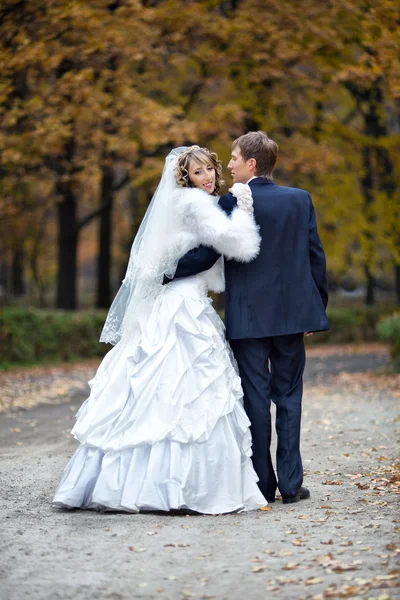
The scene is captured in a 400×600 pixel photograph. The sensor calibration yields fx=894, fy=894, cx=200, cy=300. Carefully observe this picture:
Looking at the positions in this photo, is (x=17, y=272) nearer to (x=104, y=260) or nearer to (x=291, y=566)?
(x=104, y=260)

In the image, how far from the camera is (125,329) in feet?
18.9

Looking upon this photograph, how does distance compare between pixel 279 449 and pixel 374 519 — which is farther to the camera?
pixel 279 449

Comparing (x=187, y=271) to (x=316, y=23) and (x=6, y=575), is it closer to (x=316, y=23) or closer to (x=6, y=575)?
(x=6, y=575)

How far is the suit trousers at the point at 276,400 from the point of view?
18.0 ft

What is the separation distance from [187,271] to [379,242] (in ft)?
49.6

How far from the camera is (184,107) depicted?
19.2m

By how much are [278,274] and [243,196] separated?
1.71 feet

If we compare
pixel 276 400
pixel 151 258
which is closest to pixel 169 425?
pixel 276 400

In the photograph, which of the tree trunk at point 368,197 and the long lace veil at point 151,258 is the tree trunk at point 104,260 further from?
the long lace veil at point 151,258

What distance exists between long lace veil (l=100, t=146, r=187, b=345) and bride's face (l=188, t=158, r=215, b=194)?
143mm

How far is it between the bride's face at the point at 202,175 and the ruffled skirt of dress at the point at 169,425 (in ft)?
1.98

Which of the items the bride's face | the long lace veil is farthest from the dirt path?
the bride's face

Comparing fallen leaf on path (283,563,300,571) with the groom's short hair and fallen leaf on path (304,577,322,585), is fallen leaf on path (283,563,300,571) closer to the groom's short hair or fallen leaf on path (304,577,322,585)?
fallen leaf on path (304,577,322,585)

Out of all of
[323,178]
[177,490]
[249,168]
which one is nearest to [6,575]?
[177,490]
